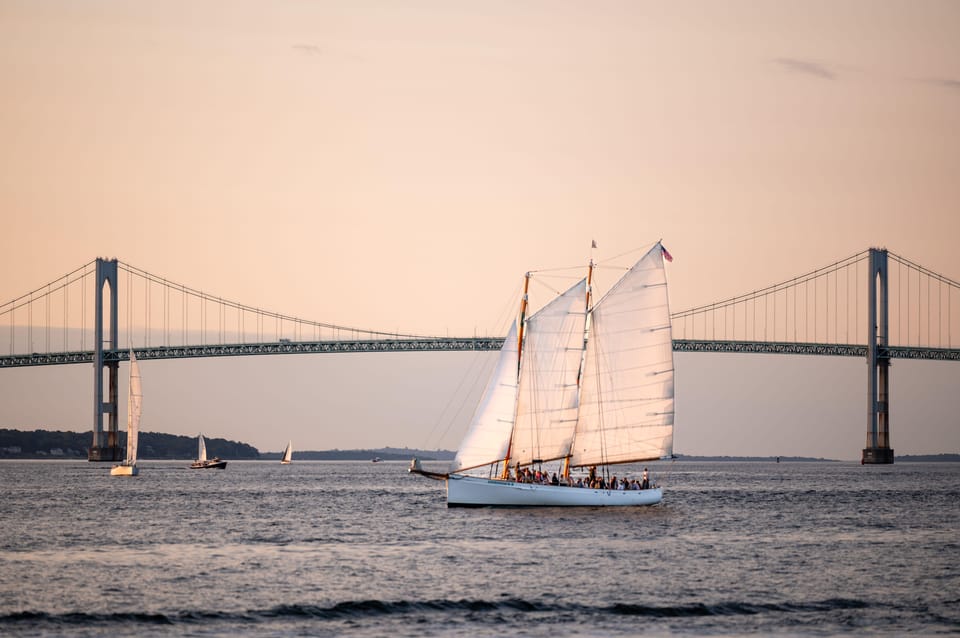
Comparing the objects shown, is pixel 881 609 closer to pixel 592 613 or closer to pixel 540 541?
pixel 592 613

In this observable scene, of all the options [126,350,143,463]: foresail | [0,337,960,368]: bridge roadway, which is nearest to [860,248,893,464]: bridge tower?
[0,337,960,368]: bridge roadway

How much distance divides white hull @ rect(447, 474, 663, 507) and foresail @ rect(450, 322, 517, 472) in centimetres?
138

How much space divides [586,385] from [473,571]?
943 inches

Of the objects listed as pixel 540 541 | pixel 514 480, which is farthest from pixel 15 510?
pixel 540 541

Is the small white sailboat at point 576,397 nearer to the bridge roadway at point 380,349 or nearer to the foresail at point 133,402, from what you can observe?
the foresail at point 133,402

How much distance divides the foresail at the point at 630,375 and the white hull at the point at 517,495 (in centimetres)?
165

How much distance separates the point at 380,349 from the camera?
445 ft

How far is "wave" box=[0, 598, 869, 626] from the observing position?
97.2 feet

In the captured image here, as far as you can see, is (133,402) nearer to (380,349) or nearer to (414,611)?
(380,349)

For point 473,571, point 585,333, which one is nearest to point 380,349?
point 585,333

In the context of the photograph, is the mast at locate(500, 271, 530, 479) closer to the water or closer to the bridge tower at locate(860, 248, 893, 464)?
the water

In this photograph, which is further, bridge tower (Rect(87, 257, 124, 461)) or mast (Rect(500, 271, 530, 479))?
bridge tower (Rect(87, 257, 124, 461))

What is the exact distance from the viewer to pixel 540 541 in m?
46.1

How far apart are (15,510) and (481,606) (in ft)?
118
